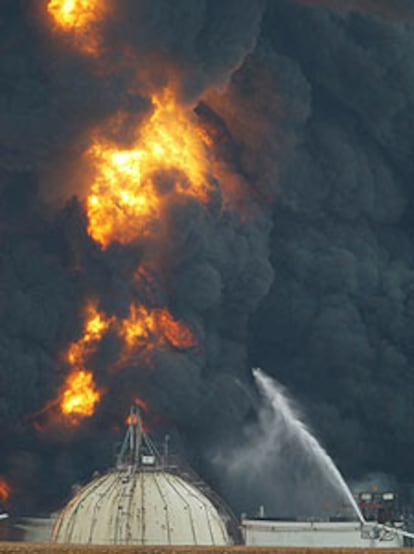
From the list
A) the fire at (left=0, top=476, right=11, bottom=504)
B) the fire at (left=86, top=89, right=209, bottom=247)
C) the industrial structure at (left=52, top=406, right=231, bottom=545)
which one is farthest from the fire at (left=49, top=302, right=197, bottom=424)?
the industrial structure at (left=52, top=406, right=231, bottom=545)

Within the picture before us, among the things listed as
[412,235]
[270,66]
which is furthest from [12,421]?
[412,235]

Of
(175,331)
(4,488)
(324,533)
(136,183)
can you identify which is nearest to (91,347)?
(175,331)

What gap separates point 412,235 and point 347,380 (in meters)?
17.1

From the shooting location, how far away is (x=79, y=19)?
438 ft

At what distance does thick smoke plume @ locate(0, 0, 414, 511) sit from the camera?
133625 mm

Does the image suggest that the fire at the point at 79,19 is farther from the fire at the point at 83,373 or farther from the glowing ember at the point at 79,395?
the glowing ember at the point at 79,395

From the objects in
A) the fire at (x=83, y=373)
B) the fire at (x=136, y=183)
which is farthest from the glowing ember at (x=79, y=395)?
the fire at (x=136, y=183)

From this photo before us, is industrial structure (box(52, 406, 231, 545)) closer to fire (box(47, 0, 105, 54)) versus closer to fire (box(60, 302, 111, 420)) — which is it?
fire (box(60, 302, 111, 420))

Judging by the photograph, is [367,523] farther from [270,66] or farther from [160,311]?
[270,66]

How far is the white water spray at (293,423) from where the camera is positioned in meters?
153

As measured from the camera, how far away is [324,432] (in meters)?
154

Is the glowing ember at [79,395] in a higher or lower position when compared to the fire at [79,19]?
lower

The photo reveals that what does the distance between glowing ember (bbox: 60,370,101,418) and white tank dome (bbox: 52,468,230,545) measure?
24.3 meters

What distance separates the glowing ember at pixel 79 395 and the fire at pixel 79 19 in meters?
23.6
